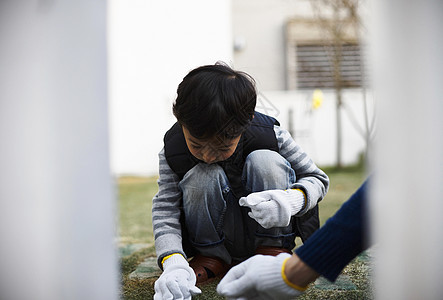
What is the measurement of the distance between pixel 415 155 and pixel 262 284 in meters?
0.30

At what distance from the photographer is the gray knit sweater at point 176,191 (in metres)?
1.02

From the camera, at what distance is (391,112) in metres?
0.51

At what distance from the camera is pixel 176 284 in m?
0.84

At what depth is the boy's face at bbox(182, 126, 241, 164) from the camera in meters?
0.95

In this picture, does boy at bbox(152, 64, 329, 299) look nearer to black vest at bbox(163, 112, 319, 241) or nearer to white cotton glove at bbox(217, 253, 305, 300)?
black vest at bbox(163, 112, 319, 241)

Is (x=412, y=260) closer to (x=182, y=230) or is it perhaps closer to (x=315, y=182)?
(x=315, y=182)

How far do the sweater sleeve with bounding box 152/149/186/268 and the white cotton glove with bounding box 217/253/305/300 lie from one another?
0.33 meters

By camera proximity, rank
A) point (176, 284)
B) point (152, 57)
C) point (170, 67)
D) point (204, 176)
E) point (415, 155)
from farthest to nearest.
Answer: point (152, 57)
point (170, 67)
point (204, 176)
point (176, 284)
point (415, 155)

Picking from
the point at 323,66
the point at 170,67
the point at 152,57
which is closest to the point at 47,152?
the point at 170,67

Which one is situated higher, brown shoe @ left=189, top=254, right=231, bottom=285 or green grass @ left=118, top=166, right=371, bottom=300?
brown shoe @ left=189, top=254, right=231, bottom=285

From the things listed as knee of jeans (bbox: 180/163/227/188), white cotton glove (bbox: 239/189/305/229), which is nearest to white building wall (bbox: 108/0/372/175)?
knee of jeans (bbox: 180/163/227/188)

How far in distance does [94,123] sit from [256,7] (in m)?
3.90

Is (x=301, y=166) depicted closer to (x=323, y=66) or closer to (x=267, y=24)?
(x=267, y=24)

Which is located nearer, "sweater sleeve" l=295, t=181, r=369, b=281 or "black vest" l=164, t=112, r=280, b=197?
"sweater sleeve" l=295, t=181, r=369, b=281
